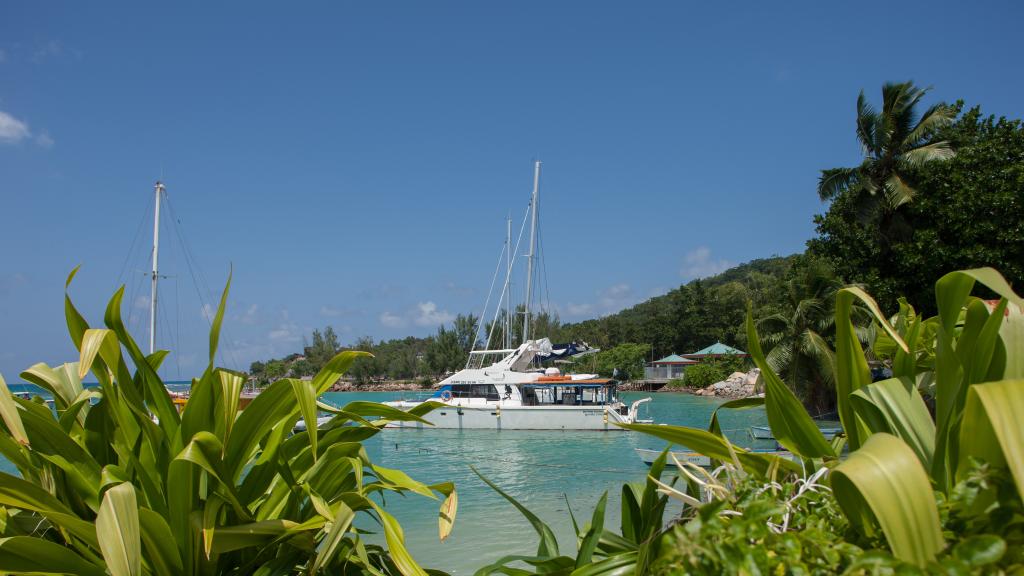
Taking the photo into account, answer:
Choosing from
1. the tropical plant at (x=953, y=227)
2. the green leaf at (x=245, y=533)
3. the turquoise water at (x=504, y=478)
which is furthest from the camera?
the tropical plant at (x=953, y=227)

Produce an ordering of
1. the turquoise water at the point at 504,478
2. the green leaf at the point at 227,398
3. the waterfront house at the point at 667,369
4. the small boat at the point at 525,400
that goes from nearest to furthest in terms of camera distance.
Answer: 1. the green leaf at the point at 227,398
2. the turquoise water at the point at 504,478
3. the small boat at the point at 525,400
4. the waterfront house at the point at 667,369

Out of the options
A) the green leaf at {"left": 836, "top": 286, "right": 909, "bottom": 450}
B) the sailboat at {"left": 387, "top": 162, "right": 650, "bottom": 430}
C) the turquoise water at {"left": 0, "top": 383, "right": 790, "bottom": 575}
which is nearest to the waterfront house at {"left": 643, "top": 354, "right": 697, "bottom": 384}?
the turquoise water at {"left": 0, "top": 383, "right": 790, "bottom": 575}

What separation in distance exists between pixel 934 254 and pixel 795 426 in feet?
57.8

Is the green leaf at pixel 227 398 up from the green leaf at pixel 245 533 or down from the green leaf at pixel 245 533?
up

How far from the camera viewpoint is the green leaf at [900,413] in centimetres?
134

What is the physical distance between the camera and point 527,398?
981 inches

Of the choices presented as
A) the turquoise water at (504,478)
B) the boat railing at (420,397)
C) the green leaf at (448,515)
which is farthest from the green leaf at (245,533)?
the boat railing at (420,397)

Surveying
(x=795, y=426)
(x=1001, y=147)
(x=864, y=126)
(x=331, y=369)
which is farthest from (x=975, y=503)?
(x=864, y=126)

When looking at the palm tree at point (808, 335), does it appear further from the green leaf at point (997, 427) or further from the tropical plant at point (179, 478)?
the green leaf at point (997, 427)

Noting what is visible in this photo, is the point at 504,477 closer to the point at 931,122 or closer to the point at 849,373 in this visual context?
the point at 849,373

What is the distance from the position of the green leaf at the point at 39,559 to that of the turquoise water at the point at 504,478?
2.72 m

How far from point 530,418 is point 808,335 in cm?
980

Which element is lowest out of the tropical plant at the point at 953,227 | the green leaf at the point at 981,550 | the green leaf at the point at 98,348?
the green leaf at the point at 981,550

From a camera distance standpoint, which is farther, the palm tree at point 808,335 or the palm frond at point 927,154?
the palm tree at point 808,335
